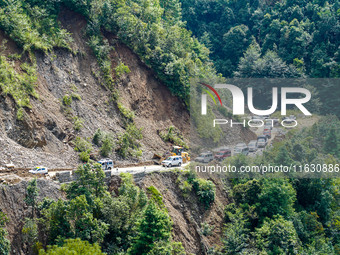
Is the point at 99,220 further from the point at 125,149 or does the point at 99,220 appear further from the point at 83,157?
the point at 125,149

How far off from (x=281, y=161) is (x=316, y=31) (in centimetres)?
2685

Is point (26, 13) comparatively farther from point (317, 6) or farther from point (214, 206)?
point (317, 6)

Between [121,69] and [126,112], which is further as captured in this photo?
[121,69]

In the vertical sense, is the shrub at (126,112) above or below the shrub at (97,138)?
above

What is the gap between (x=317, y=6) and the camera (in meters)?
67.8

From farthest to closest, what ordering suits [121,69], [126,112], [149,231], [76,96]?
[121,69] < [126,112] < [76,96] < [149,231]

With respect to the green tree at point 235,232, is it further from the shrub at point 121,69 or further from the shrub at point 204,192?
the shrub at point 121,69

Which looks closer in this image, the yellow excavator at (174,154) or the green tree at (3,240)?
the green tree at (3,240)

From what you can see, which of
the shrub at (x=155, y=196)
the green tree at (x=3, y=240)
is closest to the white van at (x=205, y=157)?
the shrub at (x=155, y=196)

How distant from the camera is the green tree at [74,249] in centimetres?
2532

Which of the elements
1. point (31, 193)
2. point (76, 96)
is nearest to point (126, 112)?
point (76, 96)

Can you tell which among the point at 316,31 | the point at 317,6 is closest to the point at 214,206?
the point at 316,31

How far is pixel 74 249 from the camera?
85.0ft

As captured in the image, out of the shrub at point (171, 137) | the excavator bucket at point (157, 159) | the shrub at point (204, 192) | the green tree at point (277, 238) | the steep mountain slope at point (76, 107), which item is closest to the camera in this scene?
the steep mountain slope at point (76, 107)
